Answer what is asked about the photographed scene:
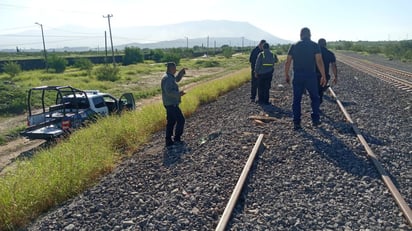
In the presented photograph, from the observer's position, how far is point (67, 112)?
11094mm

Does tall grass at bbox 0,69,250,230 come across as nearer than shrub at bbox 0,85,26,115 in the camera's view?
Yes

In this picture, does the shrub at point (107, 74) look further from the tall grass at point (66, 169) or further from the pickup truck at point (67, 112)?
the tall grass at point (66, 169)

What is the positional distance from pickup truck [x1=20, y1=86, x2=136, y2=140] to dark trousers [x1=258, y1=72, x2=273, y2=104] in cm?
498

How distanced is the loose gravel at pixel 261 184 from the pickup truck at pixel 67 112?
344cm

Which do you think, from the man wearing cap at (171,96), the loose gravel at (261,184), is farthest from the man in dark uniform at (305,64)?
the man wearing cap at (171,96)

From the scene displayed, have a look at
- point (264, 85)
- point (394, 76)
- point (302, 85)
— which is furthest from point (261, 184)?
point (394, 76)

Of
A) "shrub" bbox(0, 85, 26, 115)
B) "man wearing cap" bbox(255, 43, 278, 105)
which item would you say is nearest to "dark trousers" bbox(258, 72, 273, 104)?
"man wearing cap" bbox(255, 43, 278, 105)

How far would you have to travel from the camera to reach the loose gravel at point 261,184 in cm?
408

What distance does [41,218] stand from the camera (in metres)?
4.73

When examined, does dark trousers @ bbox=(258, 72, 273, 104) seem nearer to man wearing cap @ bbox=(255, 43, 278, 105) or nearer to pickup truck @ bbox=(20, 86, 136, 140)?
man wearing cap @ bbox=(255, 43, 278, 105)

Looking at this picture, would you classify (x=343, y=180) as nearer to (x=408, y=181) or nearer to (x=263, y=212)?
(x=408, y=181)

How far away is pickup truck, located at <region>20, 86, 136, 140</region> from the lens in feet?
33.1

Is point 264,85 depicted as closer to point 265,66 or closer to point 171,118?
point 265,66

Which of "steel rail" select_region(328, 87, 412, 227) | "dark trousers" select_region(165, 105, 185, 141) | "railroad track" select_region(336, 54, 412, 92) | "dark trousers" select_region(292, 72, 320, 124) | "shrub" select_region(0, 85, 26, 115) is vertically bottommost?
"shrub" select_region(0, 85, 26, 115)
